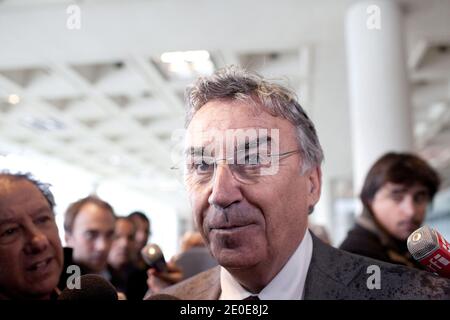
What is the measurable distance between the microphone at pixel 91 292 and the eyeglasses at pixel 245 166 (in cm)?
22

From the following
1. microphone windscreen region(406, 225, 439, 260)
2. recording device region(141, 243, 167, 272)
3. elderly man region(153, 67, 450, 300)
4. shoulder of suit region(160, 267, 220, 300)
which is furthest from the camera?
recording device region(141, 243, 167, 272)

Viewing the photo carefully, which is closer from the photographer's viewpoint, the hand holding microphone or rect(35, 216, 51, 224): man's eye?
rect(35, 216, 51, 224): man's eye

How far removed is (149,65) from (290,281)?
7.89 feet

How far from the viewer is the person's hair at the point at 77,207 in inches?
39.4

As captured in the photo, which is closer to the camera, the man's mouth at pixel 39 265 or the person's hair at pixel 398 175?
the man's mouth at pixel 39 265

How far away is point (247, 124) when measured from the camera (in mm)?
757

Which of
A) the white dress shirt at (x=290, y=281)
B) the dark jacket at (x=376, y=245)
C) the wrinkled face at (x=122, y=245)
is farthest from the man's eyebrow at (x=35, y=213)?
the dark jacket at (x=376, y=245)

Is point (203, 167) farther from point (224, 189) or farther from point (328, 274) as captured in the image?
point (328, 274)

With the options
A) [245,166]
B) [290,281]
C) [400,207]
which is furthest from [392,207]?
[245,166]

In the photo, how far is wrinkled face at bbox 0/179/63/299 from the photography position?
0.78 metres

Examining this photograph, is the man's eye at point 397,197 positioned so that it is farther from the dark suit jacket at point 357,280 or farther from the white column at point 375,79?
the dark suit jacket at point 357,280

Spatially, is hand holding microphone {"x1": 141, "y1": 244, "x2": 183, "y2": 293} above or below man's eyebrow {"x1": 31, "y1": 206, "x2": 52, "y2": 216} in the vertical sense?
below

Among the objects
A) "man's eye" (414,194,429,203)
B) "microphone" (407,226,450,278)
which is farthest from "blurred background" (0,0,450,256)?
"microphone" (407,226,450,278)

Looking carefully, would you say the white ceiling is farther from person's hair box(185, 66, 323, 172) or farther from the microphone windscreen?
the microphone windscreen
